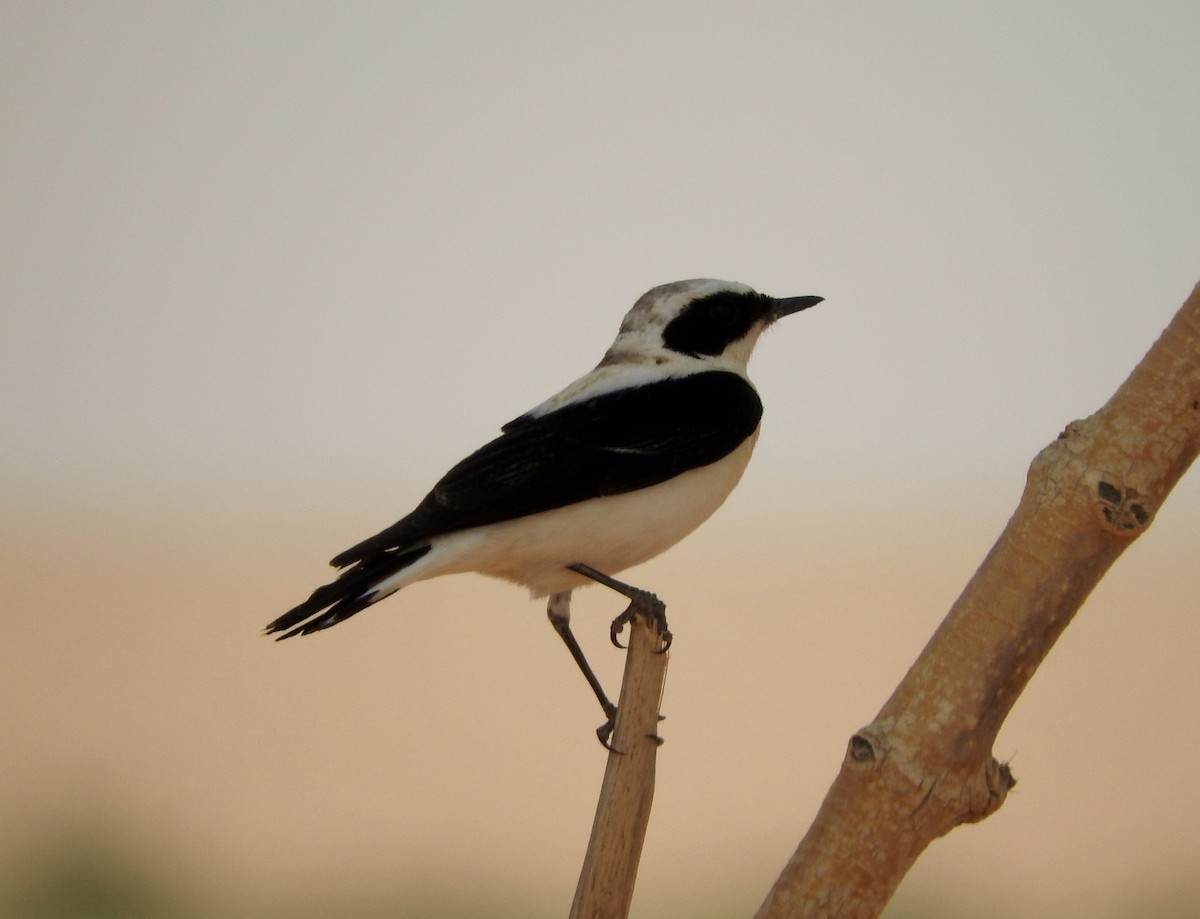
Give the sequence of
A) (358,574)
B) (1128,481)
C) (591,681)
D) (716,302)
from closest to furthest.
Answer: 1. (1128,481)
2. (358,574)
3. (591,681)
4. (716,302)

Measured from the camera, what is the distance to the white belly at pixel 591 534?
285cm

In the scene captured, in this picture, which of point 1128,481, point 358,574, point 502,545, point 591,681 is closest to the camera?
point 1128,481

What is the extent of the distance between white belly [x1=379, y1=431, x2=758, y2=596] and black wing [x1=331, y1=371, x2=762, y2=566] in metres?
0.03

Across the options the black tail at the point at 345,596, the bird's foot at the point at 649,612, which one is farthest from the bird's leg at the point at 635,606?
the black tail at the point at 345,596

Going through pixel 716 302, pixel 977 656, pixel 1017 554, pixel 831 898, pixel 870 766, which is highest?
pixel 716 302

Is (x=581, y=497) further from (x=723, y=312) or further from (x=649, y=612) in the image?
(x=723, y=312)

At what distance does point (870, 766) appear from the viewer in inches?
72.2

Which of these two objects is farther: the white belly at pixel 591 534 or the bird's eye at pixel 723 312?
the bird's eye at pixel 723 312

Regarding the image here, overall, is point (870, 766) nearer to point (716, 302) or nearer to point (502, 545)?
point (502, 545)

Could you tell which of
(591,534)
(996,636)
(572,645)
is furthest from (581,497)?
(996,636)

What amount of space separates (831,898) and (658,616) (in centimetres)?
100

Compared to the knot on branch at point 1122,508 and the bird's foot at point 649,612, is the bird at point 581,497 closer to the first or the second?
the bird's foot at point 649,612

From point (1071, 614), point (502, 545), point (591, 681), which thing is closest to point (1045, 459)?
point (1071, 614)

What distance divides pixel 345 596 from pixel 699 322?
1.32m
